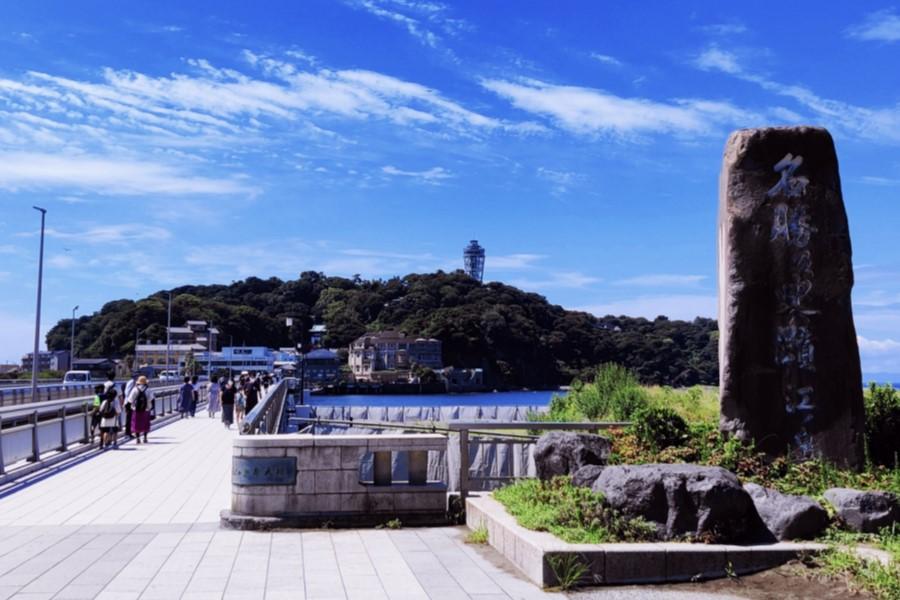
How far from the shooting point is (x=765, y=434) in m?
10.7

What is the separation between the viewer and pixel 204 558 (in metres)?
8.68

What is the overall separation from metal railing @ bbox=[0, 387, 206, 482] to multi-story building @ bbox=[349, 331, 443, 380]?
350ft

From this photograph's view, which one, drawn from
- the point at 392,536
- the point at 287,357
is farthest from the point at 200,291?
the point at 392,536

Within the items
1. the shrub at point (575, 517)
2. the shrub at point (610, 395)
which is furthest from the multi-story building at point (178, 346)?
the shrub at point (575, 517)

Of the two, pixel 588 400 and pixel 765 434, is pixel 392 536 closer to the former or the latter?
pixel 765 434

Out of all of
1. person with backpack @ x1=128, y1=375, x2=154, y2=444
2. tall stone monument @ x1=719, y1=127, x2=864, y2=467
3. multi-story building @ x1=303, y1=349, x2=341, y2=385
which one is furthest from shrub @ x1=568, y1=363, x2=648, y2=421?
multi-story building @ x1=303, y1=349, x2=341, y2=385

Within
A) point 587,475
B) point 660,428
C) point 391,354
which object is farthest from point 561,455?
point 391,354

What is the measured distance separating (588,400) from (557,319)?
354ft

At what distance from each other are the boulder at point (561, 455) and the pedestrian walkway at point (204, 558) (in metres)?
1.19

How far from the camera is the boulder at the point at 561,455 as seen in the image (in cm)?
1006

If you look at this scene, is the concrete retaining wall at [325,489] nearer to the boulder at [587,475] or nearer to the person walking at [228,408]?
the boulder at [587,475]

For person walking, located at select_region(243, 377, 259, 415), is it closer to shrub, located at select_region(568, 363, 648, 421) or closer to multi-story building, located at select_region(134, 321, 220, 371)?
shrub, located at select_region(568, 363, 648, 421)

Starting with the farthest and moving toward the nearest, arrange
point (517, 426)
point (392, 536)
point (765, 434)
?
point (517, 426) < point (765, 434) < point (392, 536)

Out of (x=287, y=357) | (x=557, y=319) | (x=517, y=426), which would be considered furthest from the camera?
(x=287, y=357)
